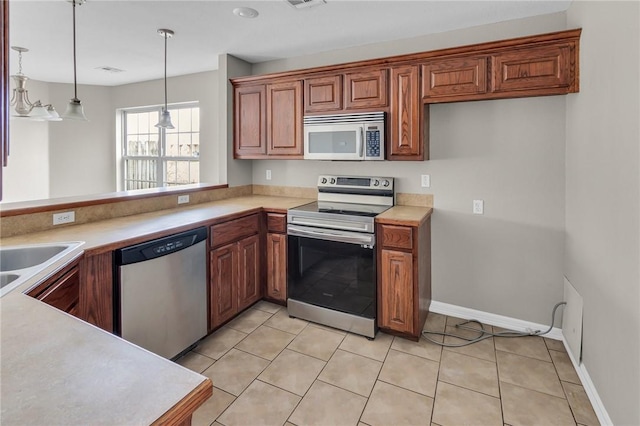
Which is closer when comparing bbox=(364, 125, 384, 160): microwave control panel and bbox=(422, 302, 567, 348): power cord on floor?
bbox=(422, 302, 567, 348): power cord on floor

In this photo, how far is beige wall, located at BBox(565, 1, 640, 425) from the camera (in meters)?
1.51

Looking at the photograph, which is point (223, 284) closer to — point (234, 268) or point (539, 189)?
point (234, 268)

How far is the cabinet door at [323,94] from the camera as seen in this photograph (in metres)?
3.07

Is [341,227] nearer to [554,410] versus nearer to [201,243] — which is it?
[201,243]

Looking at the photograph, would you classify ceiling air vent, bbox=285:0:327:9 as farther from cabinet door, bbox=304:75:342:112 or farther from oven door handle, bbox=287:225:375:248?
oven door handle, bbox=287:225:375:248

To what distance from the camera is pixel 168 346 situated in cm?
224

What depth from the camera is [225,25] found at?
9.46 feet

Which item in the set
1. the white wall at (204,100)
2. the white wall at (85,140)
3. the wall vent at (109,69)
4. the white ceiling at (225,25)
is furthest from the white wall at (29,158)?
the white wall at (204,100)

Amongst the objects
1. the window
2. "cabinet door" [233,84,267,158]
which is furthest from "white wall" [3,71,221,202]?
"cabinet door" [233,84,267,158]

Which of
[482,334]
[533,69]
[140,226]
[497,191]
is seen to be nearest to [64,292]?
[140,226]

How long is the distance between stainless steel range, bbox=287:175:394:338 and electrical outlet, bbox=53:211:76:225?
152 cm

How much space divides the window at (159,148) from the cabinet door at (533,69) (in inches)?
145

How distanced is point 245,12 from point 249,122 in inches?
44.7

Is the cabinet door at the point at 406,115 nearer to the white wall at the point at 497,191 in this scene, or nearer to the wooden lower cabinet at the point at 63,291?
the white wall at the point at 497,191
